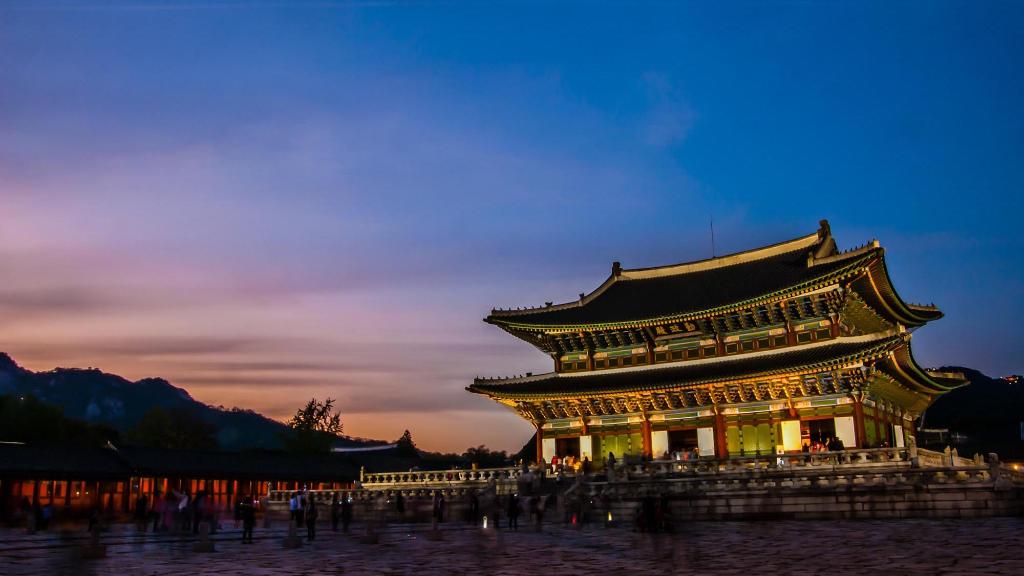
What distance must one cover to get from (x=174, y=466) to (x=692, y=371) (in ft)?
119

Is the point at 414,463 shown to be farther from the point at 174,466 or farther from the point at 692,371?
the point at 692,371

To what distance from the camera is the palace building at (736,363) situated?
42094 mm

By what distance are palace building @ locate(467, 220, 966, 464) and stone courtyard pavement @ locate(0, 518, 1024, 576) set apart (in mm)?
13983

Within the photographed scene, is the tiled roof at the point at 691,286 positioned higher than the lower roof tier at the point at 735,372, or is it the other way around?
the tiled roof at the point at 691,286

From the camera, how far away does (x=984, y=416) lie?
9900cm

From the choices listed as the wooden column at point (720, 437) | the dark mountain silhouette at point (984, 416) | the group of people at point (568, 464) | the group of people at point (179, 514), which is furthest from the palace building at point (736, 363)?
the dark mountain silhouette at point (984, 416)

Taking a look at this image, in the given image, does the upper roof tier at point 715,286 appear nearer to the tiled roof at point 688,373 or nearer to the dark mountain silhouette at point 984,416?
the tiled roof at point 688,373

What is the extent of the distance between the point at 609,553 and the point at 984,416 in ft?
313

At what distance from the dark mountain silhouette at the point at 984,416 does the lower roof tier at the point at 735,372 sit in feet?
68.6

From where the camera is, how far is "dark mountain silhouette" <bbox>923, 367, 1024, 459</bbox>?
238 feet

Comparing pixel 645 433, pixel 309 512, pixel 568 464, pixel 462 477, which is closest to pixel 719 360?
pixel 645 433

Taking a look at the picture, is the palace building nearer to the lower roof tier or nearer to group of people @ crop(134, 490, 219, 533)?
the lower roof tier

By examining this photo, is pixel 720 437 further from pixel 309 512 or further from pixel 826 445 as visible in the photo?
pixel 309 512

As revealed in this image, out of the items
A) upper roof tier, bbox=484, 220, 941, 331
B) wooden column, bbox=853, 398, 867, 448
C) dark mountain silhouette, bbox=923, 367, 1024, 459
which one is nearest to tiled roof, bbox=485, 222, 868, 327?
upper roof tier, bbox=484, 220, 941, 331
